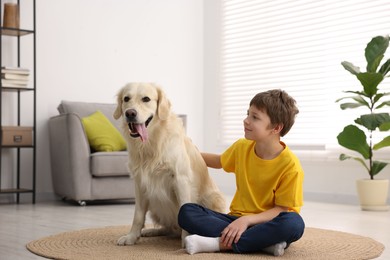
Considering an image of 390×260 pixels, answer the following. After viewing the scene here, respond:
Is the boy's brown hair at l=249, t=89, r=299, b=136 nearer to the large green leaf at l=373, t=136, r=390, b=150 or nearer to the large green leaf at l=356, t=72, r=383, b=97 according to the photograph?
the large green leaf at l=356, t=72, r=383, b=97

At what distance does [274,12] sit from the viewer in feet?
19.9

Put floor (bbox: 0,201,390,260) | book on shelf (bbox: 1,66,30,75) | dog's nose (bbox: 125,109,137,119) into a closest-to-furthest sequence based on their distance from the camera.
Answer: dog's nose (bbox: 125,109,137,119)
floor (bbox: 0,201,390,260)
book on shelf (bbox: 1,66,30,75)

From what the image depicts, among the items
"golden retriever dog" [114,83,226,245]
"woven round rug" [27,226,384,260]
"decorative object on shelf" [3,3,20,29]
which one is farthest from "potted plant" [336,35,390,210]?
"decorative object on shelf" [3,3,20,29]

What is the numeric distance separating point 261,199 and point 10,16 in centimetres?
341

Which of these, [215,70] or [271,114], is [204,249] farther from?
[215,70]

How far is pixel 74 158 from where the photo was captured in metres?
4.80

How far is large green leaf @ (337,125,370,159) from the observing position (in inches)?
182

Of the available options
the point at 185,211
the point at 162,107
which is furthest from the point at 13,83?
the point at 185,211

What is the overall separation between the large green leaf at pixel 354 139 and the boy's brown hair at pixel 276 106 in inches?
91.5

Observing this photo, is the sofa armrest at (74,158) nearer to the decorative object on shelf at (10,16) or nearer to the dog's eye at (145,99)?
the decorative object on shelf at (10,16)

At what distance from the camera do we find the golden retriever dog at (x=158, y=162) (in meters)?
2.62

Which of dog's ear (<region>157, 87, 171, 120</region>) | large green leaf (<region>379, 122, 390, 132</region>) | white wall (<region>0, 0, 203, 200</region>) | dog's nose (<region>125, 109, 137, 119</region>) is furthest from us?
white wall (<region>0, 0, 203, 200</region>)

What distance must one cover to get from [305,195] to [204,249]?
3.43 metres

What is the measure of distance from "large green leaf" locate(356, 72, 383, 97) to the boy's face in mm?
2314
